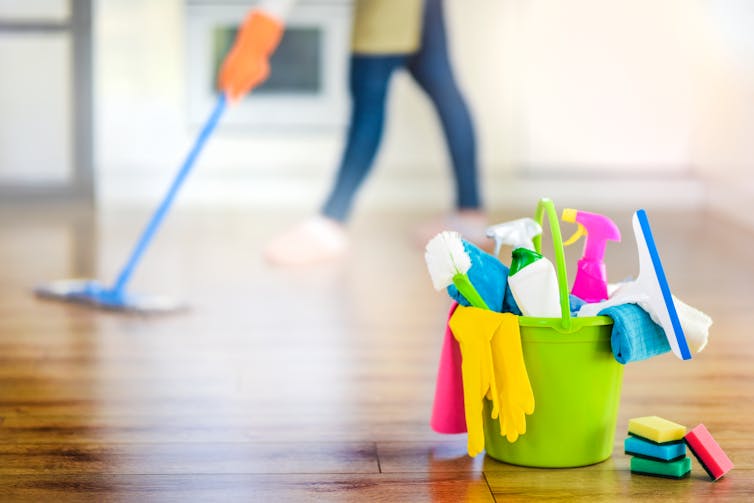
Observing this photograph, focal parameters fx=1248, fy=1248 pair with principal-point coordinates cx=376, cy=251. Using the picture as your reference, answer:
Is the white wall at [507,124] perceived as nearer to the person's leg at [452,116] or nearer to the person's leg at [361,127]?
the person's leg at [452,116]

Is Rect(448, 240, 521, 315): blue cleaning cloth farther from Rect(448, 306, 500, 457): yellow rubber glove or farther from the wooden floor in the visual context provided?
the wooden floor

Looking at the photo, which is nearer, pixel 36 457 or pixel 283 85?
pixel 36 457

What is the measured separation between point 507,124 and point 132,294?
1.48 m

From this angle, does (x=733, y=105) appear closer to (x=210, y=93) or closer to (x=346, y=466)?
(x=210, y=93)

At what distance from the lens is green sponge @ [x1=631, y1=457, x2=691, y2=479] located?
1390 mm

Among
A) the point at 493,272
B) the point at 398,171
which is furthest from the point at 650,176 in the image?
the point at 493,272

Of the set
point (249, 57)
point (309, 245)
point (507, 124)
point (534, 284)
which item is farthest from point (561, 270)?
point (507, 124)

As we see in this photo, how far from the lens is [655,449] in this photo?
1392 millimetres

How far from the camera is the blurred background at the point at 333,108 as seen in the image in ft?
11.2

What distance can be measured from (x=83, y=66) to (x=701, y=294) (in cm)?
190

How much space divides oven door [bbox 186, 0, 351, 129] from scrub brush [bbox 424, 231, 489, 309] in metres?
2.14

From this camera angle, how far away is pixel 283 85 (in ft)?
11.5

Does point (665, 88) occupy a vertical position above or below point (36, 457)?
above

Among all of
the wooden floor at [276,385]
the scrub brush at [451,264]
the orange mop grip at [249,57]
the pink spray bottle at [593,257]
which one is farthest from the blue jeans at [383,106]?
the scrub brush at [451,264]
